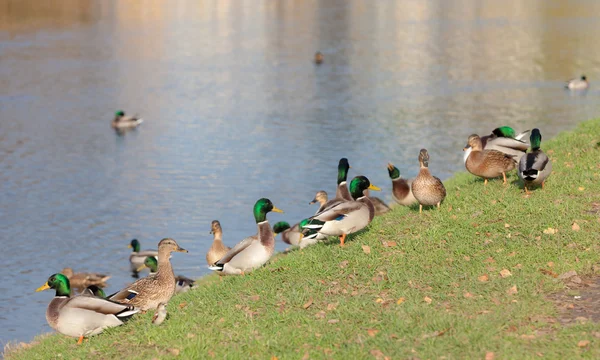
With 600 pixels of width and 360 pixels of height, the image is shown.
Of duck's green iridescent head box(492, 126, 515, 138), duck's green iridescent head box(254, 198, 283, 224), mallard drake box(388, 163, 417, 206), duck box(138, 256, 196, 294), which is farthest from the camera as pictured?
mallard drake box(388, 163, 417, 206)

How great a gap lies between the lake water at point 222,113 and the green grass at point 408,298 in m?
6.09

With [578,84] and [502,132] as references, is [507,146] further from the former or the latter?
[578,84]

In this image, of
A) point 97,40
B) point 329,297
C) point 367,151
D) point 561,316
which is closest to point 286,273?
point 329,297

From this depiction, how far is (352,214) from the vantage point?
12250mm

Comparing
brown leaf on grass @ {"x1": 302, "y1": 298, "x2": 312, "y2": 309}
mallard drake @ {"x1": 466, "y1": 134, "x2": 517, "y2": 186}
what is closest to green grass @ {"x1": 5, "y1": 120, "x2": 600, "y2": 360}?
brown leaf on grass @ {"x1": 302, "y1": 298, "x2": 312, "y2": 309}

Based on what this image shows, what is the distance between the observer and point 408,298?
33.4ft

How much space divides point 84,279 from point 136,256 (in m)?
1.94

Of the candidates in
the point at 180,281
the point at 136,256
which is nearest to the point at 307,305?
the point at 180,281

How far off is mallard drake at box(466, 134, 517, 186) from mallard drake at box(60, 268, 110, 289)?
823cm

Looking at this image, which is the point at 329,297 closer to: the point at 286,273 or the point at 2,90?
the point at 286,273

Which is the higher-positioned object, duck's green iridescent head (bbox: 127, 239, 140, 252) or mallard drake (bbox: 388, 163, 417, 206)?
mallard drake (bbox: 388, 163, 417, 206)

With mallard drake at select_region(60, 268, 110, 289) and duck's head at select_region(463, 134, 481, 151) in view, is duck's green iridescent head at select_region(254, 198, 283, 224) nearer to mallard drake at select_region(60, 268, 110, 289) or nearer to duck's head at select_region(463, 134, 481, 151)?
duck's head at select_region(463, 134, 481, 151)

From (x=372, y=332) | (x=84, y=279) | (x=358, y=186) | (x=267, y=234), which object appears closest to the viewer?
(x=372, y=332)

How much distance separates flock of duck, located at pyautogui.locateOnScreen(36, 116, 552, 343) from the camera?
1048cm
